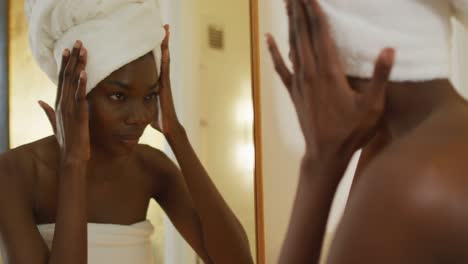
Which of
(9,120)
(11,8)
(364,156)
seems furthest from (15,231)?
(11,8)

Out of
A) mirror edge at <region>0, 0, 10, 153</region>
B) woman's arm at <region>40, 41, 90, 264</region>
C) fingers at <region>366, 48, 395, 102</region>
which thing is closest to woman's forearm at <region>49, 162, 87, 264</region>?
woman's arm at <region>40, 41, 90, 264</region>

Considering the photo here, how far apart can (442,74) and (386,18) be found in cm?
6

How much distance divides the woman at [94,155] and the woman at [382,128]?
1.22 ft

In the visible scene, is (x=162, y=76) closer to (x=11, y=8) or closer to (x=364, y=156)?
(x=364, y=156)

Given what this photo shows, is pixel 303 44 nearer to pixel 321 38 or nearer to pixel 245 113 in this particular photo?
pixel 321 38

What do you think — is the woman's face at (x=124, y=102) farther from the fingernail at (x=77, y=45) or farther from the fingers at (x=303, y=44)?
the fingers at (x=303, y=44)

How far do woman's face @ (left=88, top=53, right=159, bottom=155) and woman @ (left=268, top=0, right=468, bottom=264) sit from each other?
0.37 metres

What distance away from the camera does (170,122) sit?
2.96 ft

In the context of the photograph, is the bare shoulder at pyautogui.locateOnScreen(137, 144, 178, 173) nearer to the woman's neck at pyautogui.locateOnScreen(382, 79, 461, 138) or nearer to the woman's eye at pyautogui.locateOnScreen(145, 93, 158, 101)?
the woman's eye at pyautogui.locateOnScreen(145, 93, 158, 101)

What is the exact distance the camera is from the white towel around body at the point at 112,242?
0.78m

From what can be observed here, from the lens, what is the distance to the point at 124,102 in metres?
0.80

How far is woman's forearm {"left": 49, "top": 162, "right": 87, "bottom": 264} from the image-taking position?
28.1 inches

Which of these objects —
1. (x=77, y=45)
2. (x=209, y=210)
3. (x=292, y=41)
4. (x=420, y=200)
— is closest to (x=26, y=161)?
(x=77, y=45)

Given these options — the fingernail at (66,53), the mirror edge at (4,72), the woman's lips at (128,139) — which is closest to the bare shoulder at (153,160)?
the woman's lips at (128,139)
